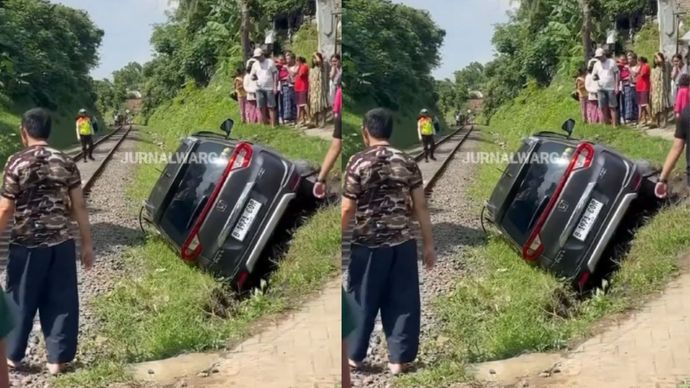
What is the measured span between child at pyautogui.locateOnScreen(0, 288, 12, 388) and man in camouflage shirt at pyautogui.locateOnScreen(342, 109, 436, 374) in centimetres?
118

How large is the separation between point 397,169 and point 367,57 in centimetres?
47

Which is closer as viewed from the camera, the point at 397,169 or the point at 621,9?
the point at 397,169

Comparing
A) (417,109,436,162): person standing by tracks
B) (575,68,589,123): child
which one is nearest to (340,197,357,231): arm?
(417,109,436,162): person standing by tracks

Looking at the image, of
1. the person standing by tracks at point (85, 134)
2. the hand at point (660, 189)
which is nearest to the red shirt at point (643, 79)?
the hand at point (660, 189)

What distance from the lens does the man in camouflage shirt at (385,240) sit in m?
3.32

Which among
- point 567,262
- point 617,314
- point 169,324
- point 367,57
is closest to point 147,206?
point 169,324

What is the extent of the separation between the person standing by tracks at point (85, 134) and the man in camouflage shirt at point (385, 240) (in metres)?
0.95

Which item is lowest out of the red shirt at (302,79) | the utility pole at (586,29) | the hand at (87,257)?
the hand at (87,257)

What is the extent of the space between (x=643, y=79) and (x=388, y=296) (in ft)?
4.08

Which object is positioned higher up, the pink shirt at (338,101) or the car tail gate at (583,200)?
the pink shirt at (338,101)

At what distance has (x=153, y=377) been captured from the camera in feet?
11.4

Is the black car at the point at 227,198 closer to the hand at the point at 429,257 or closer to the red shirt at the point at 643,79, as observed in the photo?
the hand at the point at 429,257

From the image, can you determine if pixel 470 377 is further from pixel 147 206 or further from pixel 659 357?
pixel 147 206

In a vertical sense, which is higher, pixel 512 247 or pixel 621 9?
pixel 621 9
